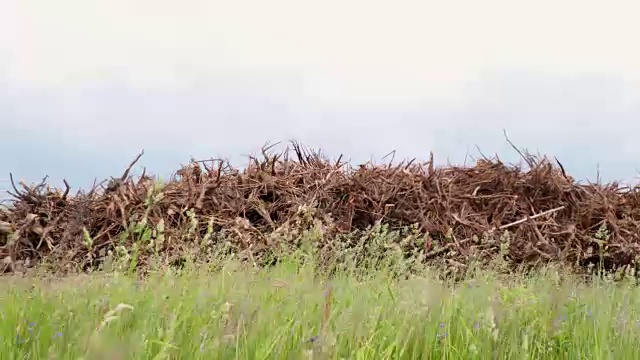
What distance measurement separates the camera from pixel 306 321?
274cm

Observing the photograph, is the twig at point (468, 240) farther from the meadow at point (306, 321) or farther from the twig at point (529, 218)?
the meadow at point (306, 321)

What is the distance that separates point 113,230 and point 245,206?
147cm

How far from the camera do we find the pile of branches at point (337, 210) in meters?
6.15

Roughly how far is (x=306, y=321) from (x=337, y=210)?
12.5ft

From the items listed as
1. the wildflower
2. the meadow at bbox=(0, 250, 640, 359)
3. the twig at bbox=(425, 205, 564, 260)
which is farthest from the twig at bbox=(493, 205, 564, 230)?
the wildflower

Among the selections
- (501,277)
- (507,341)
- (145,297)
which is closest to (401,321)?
(507,341)

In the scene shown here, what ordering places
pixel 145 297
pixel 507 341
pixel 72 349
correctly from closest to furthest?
1. pixel 72 349
2. pixel 507 341
3. pixel 145 297

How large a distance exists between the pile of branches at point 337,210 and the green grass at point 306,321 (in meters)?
2.18

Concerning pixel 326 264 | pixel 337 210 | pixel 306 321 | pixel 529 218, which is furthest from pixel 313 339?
pixel 529 218

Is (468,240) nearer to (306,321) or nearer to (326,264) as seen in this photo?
(326,264)

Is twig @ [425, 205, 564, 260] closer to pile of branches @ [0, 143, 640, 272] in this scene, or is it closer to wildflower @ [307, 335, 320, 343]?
pile of branches @ [0, 143, 640, 272]

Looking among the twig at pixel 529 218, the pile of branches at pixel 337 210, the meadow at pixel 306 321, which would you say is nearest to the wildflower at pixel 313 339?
the meadow at pixel 306 321

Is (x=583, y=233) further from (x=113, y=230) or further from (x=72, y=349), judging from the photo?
(x=72, y=349)

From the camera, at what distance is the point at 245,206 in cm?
645
